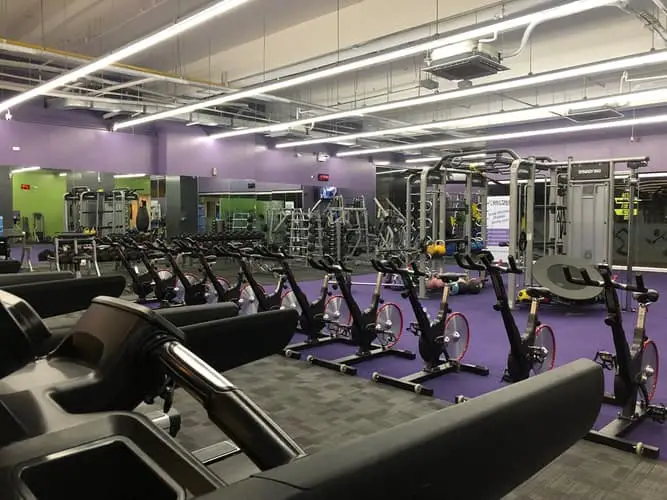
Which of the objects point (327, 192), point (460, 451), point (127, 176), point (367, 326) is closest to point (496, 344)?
point (367, 326)

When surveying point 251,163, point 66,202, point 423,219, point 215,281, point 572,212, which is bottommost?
point 215,281

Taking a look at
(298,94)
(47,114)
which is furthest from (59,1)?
(298,94)

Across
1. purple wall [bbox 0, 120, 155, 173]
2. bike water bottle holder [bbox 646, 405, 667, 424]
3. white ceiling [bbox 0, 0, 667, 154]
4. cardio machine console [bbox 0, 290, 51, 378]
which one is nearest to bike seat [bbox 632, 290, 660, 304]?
bike water bottle holder [bbox 646, 405, 667, 424]

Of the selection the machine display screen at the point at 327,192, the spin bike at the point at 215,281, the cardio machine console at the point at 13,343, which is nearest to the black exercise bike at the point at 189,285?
the spin bike at the point at 215,281

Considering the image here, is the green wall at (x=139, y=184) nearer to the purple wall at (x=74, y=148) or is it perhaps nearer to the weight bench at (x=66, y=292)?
the purple wall at (x=74, y=148)

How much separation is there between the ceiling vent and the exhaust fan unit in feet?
18.1

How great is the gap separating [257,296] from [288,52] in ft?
17.4

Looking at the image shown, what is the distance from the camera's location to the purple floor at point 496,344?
4.49 m

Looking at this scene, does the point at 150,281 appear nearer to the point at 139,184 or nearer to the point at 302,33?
the point at 302,33

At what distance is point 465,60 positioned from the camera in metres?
6.10

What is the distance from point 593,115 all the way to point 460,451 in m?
13.5

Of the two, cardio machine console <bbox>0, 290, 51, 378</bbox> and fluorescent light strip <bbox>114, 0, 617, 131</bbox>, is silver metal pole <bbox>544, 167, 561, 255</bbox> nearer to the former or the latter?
fluorescent light strip <bbox>114, 0, 617, 131</bbox>

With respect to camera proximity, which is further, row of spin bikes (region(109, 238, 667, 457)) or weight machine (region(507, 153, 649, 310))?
weight machine (region(507, 153, 649, 310))

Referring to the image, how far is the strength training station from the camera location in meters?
0.65
